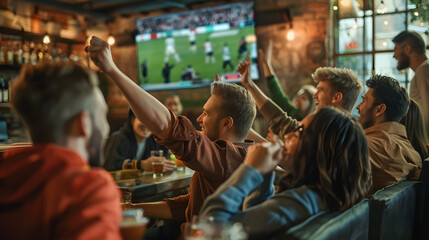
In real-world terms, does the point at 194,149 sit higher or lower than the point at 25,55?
lower

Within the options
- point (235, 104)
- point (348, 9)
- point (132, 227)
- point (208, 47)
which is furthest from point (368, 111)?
point (208, 47)

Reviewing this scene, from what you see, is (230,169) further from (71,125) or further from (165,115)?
(71,125)

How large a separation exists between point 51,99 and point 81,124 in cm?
8

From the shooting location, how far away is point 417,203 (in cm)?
214

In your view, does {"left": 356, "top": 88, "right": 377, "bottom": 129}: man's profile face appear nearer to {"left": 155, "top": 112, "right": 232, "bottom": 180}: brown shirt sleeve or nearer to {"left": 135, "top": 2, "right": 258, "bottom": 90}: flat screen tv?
{"left": 155, "top": 112, "right": 232, "bottom": 180}: brown shirt sleeve

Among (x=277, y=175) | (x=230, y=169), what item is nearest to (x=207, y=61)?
(x=277, y=175)

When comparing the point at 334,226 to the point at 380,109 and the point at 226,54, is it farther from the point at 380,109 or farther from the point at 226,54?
the point at 226,54

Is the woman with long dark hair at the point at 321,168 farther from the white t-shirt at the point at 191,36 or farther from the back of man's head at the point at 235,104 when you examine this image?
the white t-shirt at the point at 191,36

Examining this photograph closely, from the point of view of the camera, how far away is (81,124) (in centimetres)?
88

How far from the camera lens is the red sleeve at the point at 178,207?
1927 mm

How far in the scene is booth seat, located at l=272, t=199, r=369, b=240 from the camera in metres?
1.09

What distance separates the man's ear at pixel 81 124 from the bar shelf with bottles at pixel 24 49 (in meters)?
4.79

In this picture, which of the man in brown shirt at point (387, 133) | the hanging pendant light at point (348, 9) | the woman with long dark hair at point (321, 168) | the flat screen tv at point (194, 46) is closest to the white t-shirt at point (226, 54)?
the flat screen tv at point (194, 46)

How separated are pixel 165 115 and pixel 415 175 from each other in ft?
5.16
